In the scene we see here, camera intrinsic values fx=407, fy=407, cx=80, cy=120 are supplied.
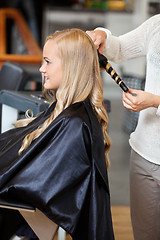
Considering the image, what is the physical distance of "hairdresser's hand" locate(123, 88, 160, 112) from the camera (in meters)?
1.54

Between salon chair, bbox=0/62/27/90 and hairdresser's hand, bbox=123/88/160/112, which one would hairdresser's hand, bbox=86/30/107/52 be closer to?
hairdresser's hand, bbox=123/88/160/112

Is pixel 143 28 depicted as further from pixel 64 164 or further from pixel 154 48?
pixel 64 164

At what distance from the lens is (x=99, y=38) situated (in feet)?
5.77

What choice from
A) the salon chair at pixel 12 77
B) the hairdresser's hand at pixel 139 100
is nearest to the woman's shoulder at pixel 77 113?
the hairdresser's hand at pixel 139 100

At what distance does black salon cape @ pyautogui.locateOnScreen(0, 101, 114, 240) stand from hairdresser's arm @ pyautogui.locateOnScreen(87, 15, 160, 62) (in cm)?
38

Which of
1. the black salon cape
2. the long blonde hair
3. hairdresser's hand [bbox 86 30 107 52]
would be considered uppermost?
hairdresser's hand [bbox 86 30 107 52]

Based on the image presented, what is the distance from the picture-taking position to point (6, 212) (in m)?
1.87

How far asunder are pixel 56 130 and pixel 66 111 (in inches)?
3.4

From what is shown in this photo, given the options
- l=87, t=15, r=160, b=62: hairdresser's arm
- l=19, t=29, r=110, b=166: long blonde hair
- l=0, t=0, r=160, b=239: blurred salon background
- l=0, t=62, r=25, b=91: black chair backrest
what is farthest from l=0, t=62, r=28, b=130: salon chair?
l=0, t=0, r=160, b=239: blurred salon background

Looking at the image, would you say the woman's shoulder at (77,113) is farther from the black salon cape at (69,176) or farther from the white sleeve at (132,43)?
the white sleeve at (132,43)

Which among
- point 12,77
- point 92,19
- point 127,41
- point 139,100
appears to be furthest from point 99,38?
point 92,19

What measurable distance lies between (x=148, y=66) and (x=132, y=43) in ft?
0.57

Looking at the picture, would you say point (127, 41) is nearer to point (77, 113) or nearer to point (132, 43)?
point (132, 43)

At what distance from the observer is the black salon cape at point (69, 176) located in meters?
1.49
